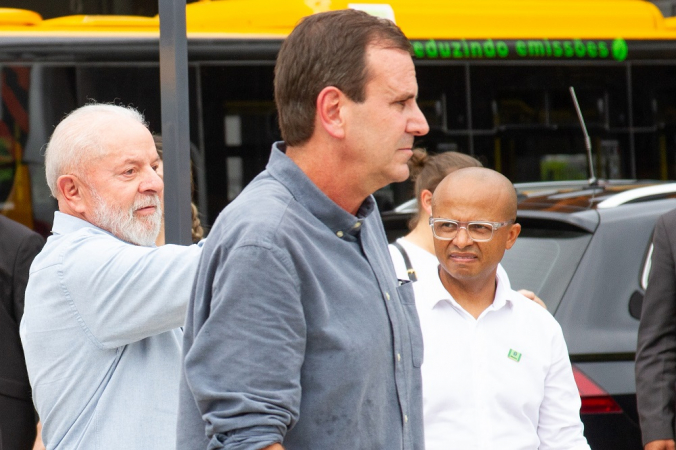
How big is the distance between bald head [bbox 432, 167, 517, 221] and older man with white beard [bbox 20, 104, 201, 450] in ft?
3.19

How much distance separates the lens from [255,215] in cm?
168

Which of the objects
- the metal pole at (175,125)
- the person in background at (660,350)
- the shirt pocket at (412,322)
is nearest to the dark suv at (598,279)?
the person in background at (660,350)

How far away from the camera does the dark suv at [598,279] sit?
138 inches

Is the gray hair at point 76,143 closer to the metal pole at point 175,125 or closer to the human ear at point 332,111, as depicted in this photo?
the metal pole at point 175,125

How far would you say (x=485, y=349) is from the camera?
276 cm

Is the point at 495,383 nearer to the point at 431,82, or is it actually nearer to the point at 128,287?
the point at 128,287

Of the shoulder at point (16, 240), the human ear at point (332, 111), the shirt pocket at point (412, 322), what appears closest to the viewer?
the human ear at point (332, 111)

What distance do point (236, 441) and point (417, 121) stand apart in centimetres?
68

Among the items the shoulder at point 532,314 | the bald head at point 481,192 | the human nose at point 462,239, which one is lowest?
the shoulder at point 532,314

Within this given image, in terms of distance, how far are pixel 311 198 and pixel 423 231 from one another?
6.21 ft

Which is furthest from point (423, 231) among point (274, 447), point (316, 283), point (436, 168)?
point (274, 447)

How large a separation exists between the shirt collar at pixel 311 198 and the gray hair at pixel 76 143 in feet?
2.75

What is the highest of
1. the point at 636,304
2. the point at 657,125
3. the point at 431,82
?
the point at 431,82

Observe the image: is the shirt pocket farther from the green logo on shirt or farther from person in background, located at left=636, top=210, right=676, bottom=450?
person in background, located at left=636, top=210, right=676, bottom=450
